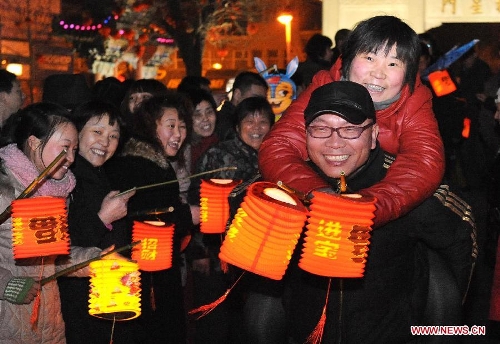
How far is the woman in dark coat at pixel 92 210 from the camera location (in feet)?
17.6

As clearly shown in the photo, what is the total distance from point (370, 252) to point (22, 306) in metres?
1.99

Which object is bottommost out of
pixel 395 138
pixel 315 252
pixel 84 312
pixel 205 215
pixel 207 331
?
pixel 207 331

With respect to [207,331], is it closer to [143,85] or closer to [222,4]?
[143,85]

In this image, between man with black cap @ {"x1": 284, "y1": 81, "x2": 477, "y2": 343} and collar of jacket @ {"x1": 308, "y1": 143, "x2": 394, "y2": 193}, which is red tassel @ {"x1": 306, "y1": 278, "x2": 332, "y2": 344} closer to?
man with black cap @ {"x1": 284, "y1": 81, "x2": 477, "y2": 343}

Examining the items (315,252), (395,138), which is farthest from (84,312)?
(315,252)

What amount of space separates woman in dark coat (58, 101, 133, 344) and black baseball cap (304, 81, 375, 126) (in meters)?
2.13

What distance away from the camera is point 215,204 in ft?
20.0

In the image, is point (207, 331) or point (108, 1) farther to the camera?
point (108, 1)

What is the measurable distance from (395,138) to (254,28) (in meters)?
23.1

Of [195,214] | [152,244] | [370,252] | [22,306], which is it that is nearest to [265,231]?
[370,252]

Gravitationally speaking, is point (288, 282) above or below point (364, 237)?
below

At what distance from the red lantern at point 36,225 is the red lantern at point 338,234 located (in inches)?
60.5

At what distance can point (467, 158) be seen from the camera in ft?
48.8

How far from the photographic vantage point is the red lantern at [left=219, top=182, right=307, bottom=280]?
3.08 m
